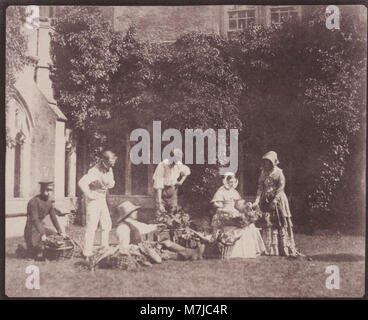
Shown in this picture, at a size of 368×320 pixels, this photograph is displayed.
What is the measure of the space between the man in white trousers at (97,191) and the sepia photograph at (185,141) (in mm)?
14

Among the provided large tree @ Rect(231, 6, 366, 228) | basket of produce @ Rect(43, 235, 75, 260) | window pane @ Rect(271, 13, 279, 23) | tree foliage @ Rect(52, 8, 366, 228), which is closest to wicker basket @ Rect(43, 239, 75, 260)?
basket of produce @ Rect(43, 235, 75, 260)

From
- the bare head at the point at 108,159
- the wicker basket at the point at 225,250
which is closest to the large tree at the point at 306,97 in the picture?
the wicker basket at the point at 225,250

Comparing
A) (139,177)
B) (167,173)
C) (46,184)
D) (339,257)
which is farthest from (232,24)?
(339,257)

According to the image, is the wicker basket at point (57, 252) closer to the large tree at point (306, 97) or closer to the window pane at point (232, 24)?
the large tree at point (306, 97)

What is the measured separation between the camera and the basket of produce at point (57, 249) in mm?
6227

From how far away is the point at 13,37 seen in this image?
20.4 feet

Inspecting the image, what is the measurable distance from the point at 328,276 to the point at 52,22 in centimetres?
524

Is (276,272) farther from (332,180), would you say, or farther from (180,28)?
(180,28)

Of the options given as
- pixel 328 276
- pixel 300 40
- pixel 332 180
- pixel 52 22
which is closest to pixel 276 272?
pixel 328 276

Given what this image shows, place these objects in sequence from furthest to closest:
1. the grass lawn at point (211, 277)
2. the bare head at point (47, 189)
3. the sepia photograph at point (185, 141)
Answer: the bare head at point (47, 189) → the sepia photograph at point (185, 141) → the grass lawn at point (211, 277)

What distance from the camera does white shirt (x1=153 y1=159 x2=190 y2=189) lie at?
247 inches

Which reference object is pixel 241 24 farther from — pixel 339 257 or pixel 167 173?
pixel 339 257

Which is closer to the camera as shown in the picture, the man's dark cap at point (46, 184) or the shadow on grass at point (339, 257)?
the shadow on grass at point (339, 257)

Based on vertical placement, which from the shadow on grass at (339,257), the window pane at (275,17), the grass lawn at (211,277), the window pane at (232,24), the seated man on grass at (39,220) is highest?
the window pane at (275,17)
